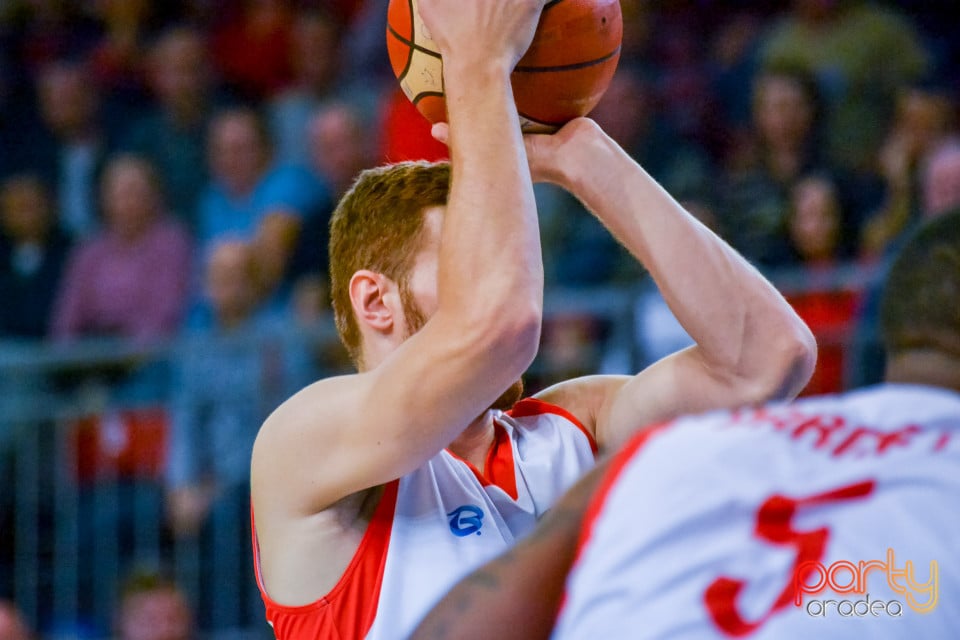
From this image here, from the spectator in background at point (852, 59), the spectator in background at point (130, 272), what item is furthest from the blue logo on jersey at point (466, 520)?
the spectator in background at point (130, 272)

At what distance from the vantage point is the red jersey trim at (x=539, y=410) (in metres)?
2.83

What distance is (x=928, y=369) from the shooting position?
63.1 inches

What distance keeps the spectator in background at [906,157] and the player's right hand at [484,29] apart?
340 centimetres

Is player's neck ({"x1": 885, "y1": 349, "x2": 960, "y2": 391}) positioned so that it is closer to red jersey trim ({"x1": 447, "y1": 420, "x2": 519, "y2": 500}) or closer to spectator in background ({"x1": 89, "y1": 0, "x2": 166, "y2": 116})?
red jersey trim ({"x1": 447, "y1": 420, "x2": 519, "y2": 500})

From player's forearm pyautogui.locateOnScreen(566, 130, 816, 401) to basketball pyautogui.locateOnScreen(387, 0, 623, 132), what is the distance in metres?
0.11

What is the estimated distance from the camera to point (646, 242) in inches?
103

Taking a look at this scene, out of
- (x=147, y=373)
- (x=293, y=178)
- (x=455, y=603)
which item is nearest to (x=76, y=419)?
(x=147, y=373)

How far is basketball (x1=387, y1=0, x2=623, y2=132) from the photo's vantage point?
254cm

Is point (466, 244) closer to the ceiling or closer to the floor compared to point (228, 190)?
closer to the ceiling

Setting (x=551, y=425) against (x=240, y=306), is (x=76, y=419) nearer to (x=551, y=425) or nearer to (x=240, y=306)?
(x=240, y=306)

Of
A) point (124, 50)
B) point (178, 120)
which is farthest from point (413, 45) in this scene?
point (124, 50)

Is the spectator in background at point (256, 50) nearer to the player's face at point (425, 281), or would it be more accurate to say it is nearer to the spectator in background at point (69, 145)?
the spectator in background at point (69, 145)

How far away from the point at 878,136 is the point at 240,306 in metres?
3.21

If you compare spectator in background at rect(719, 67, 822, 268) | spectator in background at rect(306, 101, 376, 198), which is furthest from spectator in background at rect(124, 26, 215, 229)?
spectator in background at rect(719, 67, 822, 268)
